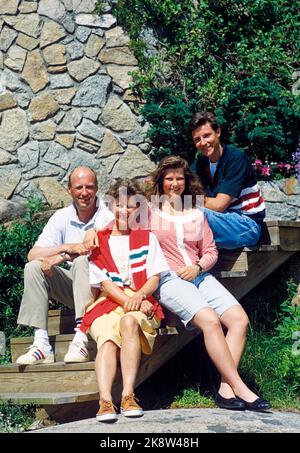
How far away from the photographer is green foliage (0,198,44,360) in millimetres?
5973

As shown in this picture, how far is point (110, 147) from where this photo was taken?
7.54 m

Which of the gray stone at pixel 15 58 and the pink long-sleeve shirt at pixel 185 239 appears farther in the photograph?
the gray stone at pixel 15 58

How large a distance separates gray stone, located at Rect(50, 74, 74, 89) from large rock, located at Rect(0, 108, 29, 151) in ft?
1.33

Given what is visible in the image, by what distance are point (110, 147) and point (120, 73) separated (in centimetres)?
72

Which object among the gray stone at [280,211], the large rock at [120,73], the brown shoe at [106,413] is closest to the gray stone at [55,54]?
the large rock at [120,73]

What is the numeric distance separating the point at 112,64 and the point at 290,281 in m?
3.00

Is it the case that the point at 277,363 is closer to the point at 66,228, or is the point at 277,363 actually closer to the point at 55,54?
the point at 66,228

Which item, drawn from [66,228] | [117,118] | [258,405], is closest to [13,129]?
[117,118]

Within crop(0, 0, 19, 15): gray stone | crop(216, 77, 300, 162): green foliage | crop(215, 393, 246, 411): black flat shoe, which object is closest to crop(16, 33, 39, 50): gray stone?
crop(0, 0, 19, 15): gray stone

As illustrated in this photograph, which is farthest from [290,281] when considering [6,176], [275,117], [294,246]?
[6,176]

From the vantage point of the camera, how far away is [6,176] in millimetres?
7410

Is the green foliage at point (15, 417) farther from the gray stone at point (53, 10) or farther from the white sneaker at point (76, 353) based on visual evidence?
the gray stone at point (53, 10)

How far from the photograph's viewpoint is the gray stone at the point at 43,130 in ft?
24.6

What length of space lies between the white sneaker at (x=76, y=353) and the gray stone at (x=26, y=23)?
158 inches
